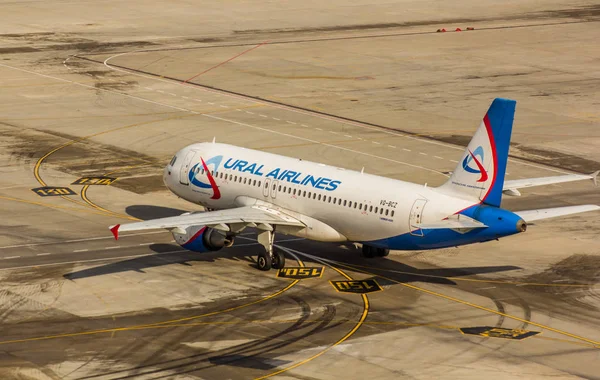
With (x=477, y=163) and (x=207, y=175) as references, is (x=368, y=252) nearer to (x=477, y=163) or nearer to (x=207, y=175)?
(x=477, y=163)

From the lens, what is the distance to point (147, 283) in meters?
61.8

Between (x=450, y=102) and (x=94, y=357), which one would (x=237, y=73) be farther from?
(x=94, y=357)

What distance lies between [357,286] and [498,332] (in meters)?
9.88

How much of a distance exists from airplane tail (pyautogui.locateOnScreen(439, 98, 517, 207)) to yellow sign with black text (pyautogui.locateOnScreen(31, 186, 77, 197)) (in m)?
33.6

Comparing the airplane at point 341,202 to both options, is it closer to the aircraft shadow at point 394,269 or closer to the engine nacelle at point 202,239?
the engine nacelle at point 202,239

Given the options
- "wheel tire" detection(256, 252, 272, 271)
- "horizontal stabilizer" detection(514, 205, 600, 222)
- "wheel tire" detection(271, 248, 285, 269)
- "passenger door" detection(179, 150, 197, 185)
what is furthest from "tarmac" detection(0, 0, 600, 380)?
"horizontal stabilizer" detection(514, 205, 600, 222)

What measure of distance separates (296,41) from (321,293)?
298 feet

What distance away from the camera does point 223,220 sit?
61.8 metres

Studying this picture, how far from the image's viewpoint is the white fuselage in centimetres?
6100

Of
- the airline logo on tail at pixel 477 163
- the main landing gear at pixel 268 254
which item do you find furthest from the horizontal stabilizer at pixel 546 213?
the main landing gear at pixel 268 254

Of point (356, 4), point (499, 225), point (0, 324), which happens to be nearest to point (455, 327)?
point (499, 225)

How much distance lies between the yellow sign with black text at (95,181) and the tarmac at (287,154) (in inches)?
26.2

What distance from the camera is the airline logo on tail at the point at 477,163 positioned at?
5912 centimetres

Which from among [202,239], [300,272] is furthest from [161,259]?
[300,272]
